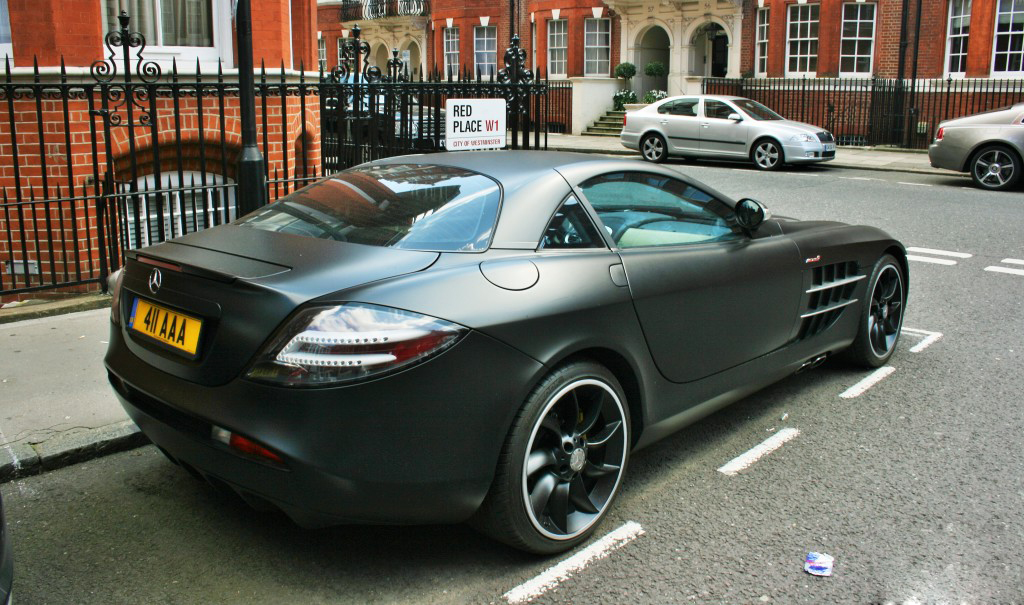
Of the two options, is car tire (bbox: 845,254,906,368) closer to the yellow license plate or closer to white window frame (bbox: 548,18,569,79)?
the yellow license plate

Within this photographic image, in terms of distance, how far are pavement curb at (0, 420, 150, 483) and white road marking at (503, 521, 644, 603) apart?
232 cm

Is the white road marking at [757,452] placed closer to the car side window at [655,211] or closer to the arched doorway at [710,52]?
the car side window at [655,211]

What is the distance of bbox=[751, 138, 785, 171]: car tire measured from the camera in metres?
Result: 19.2

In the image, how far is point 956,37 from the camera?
2419 centimetres

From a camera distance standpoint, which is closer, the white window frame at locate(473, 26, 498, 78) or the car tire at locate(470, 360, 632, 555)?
the car tire at locate(470, 360, 632, 555)

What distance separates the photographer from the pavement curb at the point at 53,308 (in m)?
6.75

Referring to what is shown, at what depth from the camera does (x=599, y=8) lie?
32.1 metres

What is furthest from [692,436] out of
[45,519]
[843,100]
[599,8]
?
[599,8]

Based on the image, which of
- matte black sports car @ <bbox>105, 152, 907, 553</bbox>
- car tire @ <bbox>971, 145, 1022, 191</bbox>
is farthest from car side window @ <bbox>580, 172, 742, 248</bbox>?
car tire @ <bbox>971, 145, 1022, 191</bbox>

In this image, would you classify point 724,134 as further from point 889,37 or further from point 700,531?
point 700,531

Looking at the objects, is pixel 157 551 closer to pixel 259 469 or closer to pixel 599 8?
pixel 259 469

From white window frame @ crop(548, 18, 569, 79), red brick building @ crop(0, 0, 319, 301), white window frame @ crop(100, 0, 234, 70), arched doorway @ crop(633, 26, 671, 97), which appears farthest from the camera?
white window frame @ crop(548, 18, 569, 79)

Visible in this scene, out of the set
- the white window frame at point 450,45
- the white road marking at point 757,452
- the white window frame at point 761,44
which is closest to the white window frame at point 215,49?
the white road marking at point 757,452

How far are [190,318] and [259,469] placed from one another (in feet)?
2.14
